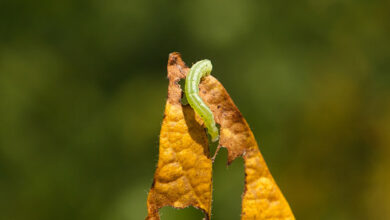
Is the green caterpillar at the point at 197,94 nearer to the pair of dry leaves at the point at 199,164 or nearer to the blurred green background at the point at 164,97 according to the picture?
the pair of dry leaves at the point at 199,164

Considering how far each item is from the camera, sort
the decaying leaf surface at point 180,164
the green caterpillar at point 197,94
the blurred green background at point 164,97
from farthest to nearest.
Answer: the blurred green background at point 164,97
the green caterpillar at point 197,94
the decaying leaf surface at point 180,164

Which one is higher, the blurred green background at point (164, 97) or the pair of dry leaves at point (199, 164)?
the blurred green background at point (164, 97)

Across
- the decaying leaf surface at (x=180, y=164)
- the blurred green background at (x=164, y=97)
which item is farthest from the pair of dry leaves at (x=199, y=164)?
the blurred green background at (x=164, y=97)

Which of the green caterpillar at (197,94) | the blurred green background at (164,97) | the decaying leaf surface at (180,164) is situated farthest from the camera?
the blurred green background at (164,97)

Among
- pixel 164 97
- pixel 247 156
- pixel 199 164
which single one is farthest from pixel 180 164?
pixel 164 97

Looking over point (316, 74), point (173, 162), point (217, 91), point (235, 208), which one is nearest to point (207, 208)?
point (173, 162)

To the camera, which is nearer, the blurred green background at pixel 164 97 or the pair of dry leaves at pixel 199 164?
the pair of dry leaves at pixel 199 164

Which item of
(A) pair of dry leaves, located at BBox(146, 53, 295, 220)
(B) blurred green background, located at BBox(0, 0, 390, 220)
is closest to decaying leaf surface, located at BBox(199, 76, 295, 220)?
(A) pair of dry leaves, located at BBox(146, 53, 295, 220)
